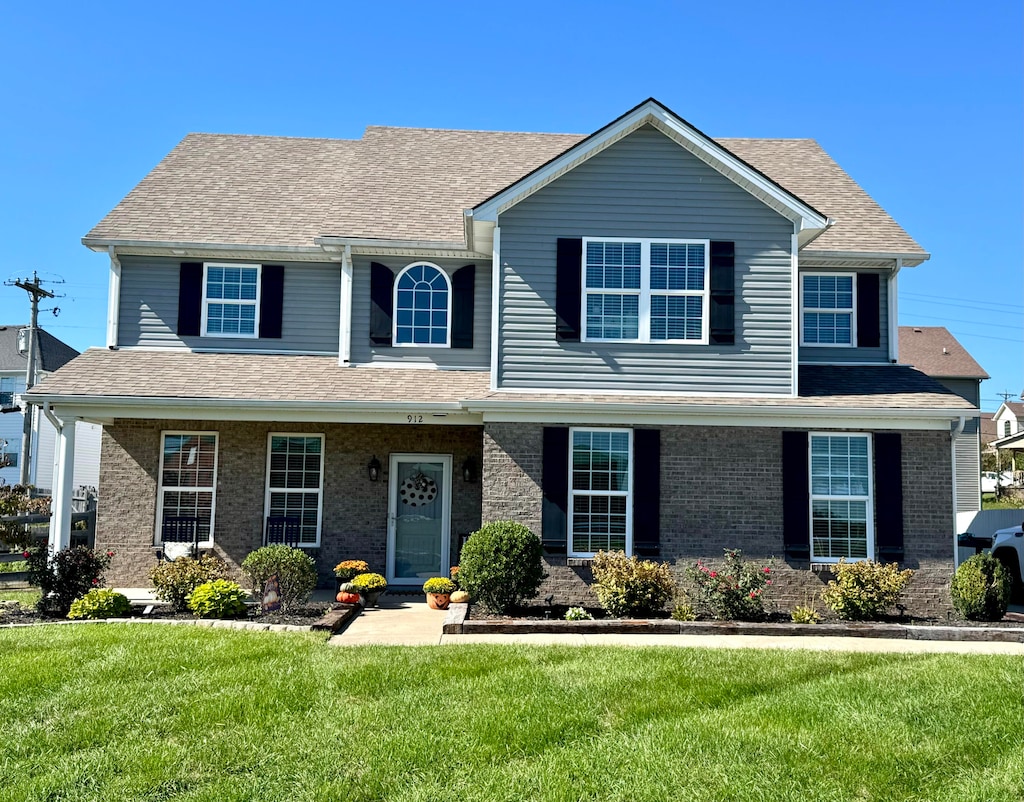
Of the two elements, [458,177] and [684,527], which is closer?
[684,527]

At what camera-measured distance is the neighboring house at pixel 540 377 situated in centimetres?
1213

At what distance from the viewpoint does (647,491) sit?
12.1 metres

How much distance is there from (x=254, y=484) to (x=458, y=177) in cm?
713

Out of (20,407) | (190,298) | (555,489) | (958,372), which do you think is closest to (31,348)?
(20,407)

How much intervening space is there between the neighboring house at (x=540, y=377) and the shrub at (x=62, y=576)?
149 cm

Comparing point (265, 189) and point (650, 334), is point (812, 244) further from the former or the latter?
point (265, 189)

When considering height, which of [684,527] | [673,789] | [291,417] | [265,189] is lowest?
[673,789]

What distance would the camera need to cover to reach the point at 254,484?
1388 centimetres

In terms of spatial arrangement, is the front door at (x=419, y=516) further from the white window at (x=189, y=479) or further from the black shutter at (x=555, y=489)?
the white window at (x=189, y=479)

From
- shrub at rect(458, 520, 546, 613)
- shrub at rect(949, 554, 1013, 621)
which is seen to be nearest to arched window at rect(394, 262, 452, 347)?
shrub at rect(458, 520, 546, 613)

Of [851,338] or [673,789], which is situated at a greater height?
[851,338]

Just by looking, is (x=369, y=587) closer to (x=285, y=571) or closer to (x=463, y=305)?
(x=285, y=571)

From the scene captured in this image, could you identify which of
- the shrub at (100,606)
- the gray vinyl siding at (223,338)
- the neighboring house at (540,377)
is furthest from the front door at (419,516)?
the shrub at (100,606)

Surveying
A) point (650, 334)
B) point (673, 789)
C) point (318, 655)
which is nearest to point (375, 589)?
point (318, 655)
